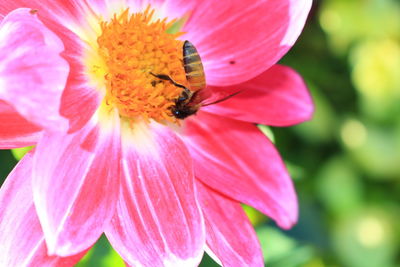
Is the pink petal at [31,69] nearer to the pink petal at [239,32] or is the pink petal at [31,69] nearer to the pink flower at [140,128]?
the pink flower at [140,128]

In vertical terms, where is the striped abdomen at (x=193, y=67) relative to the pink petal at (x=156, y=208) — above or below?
above

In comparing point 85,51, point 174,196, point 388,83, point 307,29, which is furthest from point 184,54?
point 388,83

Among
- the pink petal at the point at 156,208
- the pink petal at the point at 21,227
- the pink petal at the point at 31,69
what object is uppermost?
the pink petal at the point at 31,69

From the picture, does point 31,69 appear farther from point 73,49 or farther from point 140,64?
point 140,64

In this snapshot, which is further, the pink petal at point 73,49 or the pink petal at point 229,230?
the pink petal at point 229,230

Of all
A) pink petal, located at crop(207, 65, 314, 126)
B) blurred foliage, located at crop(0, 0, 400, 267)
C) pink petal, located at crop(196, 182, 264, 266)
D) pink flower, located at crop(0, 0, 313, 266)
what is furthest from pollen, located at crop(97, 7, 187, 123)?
blurred foliage, located at crop(0, 0, 400, 267)

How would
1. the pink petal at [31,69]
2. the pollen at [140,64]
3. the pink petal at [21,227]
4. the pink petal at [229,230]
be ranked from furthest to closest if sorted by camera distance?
the pollen at [140,64] → the pink petal at [229,230] → the pink petal at [21,227] → the pink petal at [31,69]

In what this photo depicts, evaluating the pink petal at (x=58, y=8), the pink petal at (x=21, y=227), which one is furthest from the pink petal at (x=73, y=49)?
the pink petal at (x=21, y=227)
